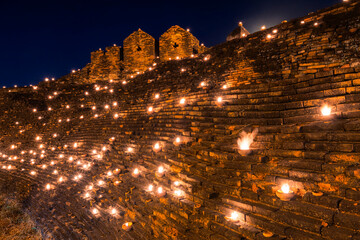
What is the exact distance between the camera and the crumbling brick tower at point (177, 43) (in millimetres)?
16891

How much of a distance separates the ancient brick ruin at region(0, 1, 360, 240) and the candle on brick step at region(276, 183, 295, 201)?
12mm

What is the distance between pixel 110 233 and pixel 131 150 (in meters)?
2.46

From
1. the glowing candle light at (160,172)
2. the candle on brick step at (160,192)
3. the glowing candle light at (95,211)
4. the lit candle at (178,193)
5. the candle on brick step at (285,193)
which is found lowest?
the glowing candle light at (95,211)

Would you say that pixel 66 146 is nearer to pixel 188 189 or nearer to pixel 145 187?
pixel 145 187

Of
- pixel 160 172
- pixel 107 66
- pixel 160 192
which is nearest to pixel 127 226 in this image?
pixel 160 192

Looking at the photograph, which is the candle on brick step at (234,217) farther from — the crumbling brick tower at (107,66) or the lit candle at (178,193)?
the crumbling brick tower at (107,66)

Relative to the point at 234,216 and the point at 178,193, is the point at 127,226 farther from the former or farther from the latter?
the point at 234,216

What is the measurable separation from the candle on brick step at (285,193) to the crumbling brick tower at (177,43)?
50.8 ft

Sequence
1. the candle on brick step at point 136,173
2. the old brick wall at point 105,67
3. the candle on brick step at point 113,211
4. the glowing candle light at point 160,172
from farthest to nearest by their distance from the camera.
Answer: the old brick wall at point 105,67 < the candle on brick step at point 136,173 < the candle on brick step at point 113,211 < the glowing candle light at point 160,172

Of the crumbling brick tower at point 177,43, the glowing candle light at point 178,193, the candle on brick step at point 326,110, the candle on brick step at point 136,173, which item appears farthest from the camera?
the crumbling brick tower at point 177,43

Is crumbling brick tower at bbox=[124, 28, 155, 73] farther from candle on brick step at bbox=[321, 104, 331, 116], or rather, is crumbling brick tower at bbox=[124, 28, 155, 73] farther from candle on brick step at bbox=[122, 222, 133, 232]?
candle on brick step at bbox=[321, 104, 331, 116]

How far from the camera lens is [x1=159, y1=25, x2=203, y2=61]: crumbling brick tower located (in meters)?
16.9

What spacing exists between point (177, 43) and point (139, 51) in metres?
3.70

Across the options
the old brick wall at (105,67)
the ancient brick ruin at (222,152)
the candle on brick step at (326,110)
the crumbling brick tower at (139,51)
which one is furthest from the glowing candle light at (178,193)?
the old brick wall at (105,67)
